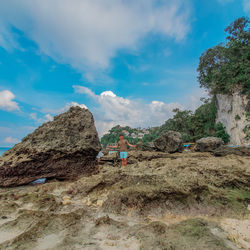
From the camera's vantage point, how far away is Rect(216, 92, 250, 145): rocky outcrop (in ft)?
71.4

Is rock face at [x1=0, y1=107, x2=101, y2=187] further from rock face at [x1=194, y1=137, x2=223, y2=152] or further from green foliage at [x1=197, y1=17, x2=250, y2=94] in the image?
green foliage at [x1=197, y1=17, x2=250, y2=94]

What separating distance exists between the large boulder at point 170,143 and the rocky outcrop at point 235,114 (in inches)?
475

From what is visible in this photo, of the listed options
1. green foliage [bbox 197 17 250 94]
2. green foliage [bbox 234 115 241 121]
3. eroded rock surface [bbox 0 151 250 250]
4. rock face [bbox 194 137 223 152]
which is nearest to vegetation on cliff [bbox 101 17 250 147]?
green foliage [bbox 197 17 250 94]

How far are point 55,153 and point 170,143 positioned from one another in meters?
10.1

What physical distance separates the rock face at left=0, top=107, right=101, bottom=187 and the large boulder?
341 inches

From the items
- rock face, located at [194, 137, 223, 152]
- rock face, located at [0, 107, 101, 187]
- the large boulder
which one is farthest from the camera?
rock face, located at [194, 137, 223, 152]

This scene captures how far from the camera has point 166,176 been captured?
13.4 feet

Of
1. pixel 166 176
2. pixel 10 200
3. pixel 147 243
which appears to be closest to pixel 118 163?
pixel 166 176

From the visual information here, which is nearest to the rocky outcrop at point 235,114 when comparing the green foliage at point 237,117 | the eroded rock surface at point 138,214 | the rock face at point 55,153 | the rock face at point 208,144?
the green foliage at point 237,117

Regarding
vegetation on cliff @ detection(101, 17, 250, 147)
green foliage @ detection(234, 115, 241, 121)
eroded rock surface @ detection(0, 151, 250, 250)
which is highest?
vegetation on cliff @ detection(101, 17, 250, 147)

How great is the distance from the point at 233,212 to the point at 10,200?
466 centimetres

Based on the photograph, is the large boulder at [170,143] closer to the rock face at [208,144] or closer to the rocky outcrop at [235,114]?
the rock face at [208,144]

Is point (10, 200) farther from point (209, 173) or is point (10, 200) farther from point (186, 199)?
point (209, 173)

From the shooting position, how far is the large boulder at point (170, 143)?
527 inches
